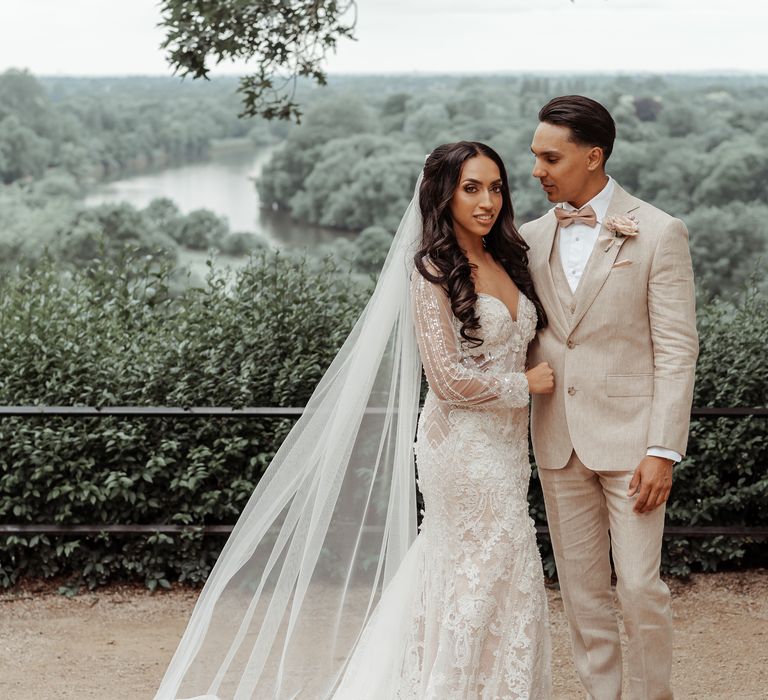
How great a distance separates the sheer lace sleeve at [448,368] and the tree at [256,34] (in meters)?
2.98

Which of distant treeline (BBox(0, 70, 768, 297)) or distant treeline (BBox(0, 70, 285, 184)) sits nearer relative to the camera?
distant treeline (BBox(0, 70, 768, 297))

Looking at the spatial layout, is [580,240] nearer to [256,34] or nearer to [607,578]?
[607,578]

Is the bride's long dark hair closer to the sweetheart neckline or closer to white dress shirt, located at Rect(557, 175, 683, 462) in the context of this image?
the sweetheart neckline

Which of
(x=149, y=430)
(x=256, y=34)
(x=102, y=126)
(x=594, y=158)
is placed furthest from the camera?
(x=102, y=126)

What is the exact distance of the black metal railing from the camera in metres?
5.07

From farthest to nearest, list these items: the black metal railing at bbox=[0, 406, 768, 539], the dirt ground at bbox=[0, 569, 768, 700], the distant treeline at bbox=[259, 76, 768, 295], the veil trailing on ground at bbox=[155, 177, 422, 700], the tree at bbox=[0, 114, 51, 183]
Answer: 1. the tree at bbox=[0, 114, 51, 183]
2. the distant treeline at bbox=[259, 76, 768, 295]
3. the black metal railing at bbox=[0, 406, 768, 539]
4. the dirt ground at bbox=[0, 569, 768, 700]
5. the veil trailing on ground at bbox=[155, 177, 422, 700]

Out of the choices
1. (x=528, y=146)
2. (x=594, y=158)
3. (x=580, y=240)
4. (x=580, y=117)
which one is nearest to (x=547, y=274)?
(x=580, y=240)

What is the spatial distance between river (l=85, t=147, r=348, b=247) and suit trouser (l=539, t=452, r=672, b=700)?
732 centimetres

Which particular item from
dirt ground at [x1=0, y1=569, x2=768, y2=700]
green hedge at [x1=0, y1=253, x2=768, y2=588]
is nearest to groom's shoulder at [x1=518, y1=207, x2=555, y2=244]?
dirt ground at [x1=0, y1=569, x2=768, y2=700]

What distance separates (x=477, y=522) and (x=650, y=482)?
1.88ft

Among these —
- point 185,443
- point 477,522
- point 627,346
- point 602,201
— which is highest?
point 602,201

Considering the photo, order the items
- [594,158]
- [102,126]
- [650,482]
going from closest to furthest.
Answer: [650,482] < [594,158] < [102,126]

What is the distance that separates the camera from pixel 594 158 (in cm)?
338

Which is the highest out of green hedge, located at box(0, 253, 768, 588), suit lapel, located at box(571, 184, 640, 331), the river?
suit lapel, located at box(571, 184, 640, 331)
